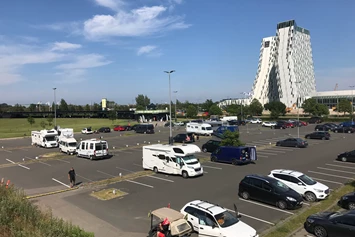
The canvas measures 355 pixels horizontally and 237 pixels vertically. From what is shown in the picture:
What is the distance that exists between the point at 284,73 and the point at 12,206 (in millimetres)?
146076

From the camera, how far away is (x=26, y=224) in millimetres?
9469

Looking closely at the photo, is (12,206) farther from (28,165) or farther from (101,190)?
(28,165)

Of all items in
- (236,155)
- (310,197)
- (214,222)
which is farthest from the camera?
(236,155)

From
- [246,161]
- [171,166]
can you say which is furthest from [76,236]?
[246,161]

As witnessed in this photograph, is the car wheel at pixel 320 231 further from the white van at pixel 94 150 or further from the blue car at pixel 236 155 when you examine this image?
the white van at pixel 94 150

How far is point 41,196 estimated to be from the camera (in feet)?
61.5

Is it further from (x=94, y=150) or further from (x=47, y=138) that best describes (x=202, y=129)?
(x=94, y=150)

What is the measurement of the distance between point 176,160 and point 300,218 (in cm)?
1079

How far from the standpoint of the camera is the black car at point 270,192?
15594mm

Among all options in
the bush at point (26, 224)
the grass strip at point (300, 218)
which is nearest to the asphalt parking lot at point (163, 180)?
the grass strip at point (300, 218)

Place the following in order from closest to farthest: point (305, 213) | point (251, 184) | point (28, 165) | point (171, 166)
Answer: point (305, 213)
point (251, 184)
point (171, 166)
point (28, 165)

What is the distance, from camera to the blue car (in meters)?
27.0

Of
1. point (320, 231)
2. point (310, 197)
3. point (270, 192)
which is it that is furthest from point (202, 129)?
point (320, 231)

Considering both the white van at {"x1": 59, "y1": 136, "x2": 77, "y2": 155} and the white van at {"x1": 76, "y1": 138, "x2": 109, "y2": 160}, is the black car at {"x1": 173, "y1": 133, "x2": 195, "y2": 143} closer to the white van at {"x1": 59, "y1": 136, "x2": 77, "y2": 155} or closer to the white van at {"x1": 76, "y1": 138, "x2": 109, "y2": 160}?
Result: the white van at {"x1": 76, "y1": 138, "x2": 109, "y2": 160}
